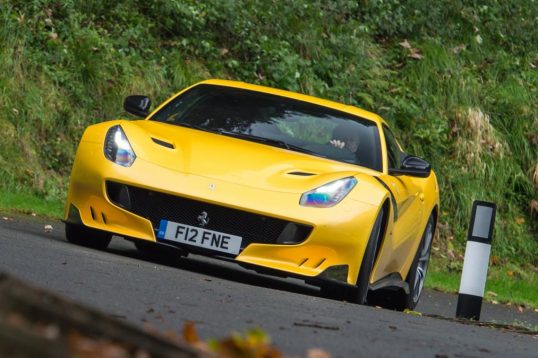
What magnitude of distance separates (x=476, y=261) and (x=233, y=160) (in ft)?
6.35

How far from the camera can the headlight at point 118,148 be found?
9.05 metres

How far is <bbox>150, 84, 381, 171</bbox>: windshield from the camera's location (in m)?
9.86

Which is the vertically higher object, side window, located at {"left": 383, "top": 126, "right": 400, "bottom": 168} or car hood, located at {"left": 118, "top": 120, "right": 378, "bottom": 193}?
side window, located at {"left": 383, "top": 126, "right": 400, "bottom": 168}

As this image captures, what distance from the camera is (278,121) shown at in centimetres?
1014

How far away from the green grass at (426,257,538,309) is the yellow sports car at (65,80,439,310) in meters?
3.98

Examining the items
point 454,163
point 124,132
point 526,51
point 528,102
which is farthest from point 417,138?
point 124,132

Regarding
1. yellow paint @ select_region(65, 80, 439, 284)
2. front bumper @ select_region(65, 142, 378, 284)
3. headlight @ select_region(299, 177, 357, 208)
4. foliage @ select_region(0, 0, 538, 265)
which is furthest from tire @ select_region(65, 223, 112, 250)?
foliage @ select_region(0, 0, 538, 265)

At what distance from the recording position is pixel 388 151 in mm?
10383

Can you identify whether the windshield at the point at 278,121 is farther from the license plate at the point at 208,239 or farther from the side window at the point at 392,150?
the license plate at the point at 208,239

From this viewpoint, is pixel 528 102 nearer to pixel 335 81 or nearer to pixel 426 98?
pixel 426 98

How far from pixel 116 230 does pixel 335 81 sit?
10.4 m

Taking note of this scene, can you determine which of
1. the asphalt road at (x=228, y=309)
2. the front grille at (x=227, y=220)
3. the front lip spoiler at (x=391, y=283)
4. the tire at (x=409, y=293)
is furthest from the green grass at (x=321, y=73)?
the asphalt road at (x=228, y=309)

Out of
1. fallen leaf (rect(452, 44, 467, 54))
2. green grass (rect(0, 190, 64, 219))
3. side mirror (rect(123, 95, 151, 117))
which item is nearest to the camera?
side mirror (rect(123, 95, 151, 117))

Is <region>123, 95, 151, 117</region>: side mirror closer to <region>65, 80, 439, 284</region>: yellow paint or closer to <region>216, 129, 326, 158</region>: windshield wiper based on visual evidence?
<region>216, 129, 326, 158</region>: windshield wiper
